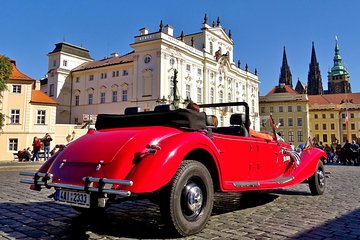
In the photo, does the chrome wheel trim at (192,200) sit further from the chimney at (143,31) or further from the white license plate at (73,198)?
the chimney at (143,31)

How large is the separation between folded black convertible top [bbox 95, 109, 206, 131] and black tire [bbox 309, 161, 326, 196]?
12.7ft

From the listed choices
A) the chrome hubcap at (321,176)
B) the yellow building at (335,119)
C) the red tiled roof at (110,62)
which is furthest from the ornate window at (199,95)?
the yellow building at (335,119)

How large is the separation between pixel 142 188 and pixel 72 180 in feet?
2.75

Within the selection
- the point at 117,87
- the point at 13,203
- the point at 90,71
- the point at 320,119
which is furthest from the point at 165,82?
the point at 320,119

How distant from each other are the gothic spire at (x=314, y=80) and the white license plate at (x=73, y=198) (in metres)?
118

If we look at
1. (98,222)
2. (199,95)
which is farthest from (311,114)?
(98,222)

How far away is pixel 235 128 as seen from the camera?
5242 millimetres

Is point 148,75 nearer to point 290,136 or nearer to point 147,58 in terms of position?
point 147,58

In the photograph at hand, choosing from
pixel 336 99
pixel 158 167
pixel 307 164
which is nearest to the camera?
pixel 158 167

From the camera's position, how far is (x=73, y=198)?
343 centimetres

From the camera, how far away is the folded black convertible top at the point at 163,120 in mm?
3967

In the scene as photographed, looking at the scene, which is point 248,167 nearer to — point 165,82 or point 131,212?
point 131,212

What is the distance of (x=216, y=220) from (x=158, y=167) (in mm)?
1582

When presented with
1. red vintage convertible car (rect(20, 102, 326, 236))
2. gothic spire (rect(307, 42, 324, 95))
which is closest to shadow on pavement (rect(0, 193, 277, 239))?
red vintage convertible car (rect(20, 102, 326, 236))
